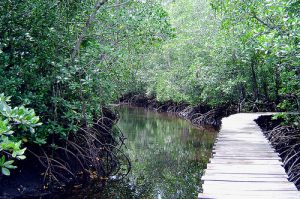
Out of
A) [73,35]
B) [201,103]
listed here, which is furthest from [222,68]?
[73,35]

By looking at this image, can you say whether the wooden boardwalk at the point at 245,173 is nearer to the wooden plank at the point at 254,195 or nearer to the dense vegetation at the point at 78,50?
the wooden plank at the point at 254,195

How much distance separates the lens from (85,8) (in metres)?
7.20

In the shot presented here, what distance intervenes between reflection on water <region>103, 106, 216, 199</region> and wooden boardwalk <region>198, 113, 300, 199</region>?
1290 millimetres

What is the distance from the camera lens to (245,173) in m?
4.70

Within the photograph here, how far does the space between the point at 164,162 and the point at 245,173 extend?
4.85m

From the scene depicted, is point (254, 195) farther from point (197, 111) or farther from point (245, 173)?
point (197, 111)

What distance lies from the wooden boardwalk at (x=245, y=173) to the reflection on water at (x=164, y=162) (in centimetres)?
129

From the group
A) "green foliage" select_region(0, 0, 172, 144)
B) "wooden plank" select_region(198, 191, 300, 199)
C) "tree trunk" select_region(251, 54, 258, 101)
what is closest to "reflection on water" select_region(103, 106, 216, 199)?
"green foliage" select_region(0, 0, 172, 144)

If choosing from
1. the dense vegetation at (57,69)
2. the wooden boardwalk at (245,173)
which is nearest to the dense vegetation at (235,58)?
the wooden boardwalk at (245,173)

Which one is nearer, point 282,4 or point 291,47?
point 291,47

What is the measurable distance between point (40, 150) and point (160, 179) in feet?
8.79

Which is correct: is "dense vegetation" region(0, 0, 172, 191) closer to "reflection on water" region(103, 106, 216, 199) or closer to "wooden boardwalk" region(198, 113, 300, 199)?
"reflection on water" region(103, 106, 216, 199)

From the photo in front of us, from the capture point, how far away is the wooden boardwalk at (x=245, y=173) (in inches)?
153

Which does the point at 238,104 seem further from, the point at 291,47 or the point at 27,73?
the point at 27,73
